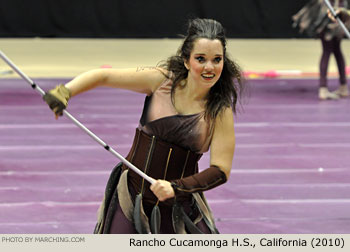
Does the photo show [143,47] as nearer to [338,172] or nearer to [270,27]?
[270,27]

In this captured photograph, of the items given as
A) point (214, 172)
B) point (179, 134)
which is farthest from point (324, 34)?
point (214, 172)

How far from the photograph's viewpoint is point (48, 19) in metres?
14.8

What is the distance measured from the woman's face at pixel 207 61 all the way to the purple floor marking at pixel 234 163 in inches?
80.7

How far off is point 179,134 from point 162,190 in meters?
0.30

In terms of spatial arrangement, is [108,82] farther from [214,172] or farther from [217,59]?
[214,172]

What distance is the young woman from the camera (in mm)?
3584

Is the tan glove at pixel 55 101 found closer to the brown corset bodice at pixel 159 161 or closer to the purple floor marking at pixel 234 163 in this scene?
the brown corset bodice at pixel 159 161

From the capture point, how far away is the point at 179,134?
145 inches

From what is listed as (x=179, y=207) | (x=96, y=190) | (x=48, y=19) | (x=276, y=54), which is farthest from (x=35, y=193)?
(x=48, y=19)

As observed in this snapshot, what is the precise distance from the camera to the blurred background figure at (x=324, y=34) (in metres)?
9.44

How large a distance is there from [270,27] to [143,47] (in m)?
2.23

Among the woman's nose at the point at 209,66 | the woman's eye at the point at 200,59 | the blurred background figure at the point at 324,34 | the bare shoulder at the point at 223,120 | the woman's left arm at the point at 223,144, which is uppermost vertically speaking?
the woman's eye at the point at 200,59

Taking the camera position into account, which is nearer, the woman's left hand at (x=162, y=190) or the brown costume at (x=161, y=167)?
the woman's left hand at (x=162, y=190)

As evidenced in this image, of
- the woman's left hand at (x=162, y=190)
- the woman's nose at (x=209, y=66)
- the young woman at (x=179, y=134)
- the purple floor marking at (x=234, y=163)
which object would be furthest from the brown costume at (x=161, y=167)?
the purple floor marking at (x=234, y=163)
